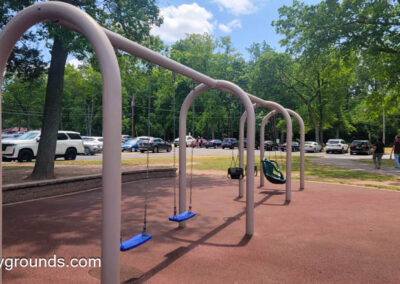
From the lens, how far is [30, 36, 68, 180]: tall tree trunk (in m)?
10.6

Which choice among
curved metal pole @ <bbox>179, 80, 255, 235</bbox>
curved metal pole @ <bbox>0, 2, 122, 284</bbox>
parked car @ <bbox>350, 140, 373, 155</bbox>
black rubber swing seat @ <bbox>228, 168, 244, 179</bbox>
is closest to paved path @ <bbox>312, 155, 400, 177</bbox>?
parked car @ <bbox>350, 140, 373, 155</bbox>

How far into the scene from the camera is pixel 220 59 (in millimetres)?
54250

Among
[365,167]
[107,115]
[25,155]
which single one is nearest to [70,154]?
[25,155]

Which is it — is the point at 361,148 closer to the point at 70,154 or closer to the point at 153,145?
the point at 153,145

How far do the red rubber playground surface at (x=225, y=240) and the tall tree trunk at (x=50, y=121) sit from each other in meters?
Result: 3.07

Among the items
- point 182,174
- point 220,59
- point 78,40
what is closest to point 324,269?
point 182,174

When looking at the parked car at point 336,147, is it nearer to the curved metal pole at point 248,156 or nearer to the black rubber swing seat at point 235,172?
the black rubber swing seat at point 235,172

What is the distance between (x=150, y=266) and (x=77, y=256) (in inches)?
42.5

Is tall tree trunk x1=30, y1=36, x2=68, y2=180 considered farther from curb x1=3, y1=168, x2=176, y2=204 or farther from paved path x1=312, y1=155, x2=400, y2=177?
paved path x1=312, y1=155, x2=400, y2=177

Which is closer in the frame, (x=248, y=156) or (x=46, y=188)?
(x=248, y=156)

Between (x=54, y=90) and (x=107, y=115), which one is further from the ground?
(x=54, y=90)

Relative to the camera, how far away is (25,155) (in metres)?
17.2

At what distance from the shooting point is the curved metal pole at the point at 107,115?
2850 millimetres

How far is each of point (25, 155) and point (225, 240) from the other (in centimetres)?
1569
